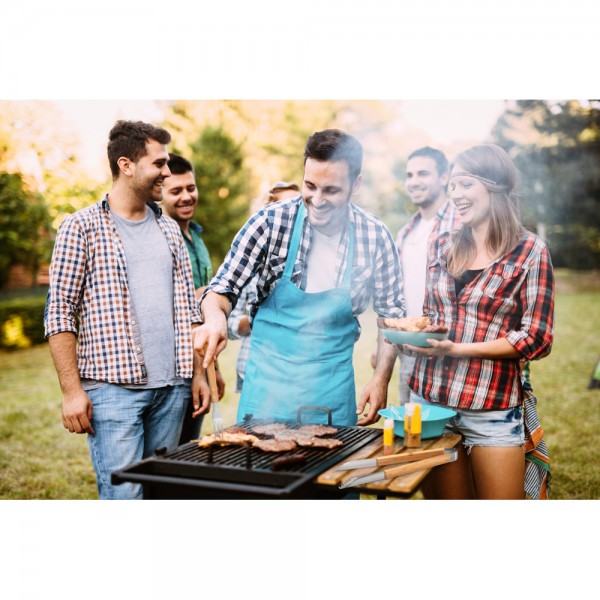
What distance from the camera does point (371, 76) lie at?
10.1ft

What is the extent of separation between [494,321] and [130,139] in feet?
→ 5.30

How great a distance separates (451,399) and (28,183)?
246cm

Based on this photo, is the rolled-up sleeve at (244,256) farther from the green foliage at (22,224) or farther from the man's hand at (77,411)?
the green foliage at (22,224)

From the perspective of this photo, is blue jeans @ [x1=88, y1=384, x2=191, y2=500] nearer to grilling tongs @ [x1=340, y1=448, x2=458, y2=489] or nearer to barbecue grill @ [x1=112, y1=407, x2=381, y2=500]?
barbecue grill @ [x1=112, y1=407, x2=381, y2=500]

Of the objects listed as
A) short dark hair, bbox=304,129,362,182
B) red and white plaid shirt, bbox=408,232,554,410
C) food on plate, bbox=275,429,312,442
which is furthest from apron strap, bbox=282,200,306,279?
food on plate, bbox=275,429,312,442

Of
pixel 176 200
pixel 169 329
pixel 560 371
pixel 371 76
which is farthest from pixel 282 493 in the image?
pixel 560 371

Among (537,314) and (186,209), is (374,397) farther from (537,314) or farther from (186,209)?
(186,209)

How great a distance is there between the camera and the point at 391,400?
4.15m

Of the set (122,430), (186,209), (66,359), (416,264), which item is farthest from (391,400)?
(66,359)

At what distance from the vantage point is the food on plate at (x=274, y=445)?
2.15 meters

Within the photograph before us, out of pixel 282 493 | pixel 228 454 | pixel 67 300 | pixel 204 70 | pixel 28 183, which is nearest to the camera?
pixel 282 493

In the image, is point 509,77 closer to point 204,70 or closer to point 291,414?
point 204,70

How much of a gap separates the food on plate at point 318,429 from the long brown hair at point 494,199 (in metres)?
0.78

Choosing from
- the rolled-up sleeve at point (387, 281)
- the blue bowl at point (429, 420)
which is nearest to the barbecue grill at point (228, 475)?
the blue bowl at point (429, 420)
